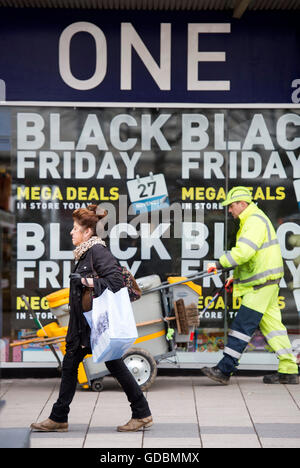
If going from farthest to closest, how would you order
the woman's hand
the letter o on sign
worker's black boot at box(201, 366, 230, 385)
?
the letter o on sign → worker's black boot at box(201, 366, 230, 385) → the woman's hand

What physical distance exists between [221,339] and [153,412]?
A: 6.68ft

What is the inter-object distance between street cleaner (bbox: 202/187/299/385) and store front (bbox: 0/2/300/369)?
0.61 m

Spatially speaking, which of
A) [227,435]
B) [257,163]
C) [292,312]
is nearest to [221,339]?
[292,312]

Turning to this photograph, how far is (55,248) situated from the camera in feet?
29.5

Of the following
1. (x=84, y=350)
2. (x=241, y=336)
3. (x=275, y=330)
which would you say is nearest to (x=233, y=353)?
(x=241, y=336)

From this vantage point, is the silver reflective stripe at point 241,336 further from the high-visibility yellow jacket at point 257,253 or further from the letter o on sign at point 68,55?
the letter o on sign at point 68,55

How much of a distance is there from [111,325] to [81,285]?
43 centimetres

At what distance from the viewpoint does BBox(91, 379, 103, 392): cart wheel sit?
8.06 m

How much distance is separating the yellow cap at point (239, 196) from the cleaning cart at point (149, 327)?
37.1 inches

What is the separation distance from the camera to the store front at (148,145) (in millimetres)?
8945

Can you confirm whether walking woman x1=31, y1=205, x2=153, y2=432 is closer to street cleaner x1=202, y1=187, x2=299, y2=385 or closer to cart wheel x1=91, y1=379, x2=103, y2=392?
cart wheel x1=91, y1=379, x2=103, y2=392

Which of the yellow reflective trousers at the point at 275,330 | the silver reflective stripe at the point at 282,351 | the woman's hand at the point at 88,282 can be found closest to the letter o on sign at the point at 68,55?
the yellow reflective trousers at the point at 275,330

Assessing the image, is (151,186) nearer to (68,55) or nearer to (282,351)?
(68,55)

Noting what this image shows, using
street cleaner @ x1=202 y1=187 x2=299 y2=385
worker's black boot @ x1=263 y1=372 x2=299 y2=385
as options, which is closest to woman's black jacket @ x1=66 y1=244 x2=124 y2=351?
street cleaner @ x1=202 y1=187 x2=299 y2=385
